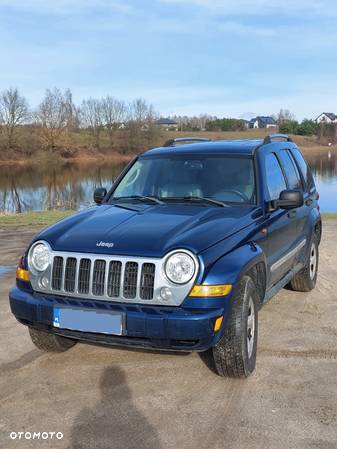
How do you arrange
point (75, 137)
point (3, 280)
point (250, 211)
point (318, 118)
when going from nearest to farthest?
point (250, 211), point (3, 280), point (75, 137), point (318, 118)

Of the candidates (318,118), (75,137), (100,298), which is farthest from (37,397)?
(318,118)

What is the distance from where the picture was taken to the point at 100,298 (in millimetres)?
3777

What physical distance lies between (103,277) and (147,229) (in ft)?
1.74

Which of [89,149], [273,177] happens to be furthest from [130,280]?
[89,149]

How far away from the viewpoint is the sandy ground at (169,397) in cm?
325

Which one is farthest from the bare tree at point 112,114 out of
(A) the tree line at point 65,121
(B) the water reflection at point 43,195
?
(B) the water reflection at point 43,195

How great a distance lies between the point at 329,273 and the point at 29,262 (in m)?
4.96

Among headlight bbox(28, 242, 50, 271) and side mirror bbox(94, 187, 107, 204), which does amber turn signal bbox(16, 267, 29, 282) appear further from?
side mirror bbox(94, 187, 107, 204)

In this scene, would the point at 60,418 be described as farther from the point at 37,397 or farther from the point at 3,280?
the point at 3,280

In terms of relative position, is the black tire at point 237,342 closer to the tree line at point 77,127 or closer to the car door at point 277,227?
the car door at point 277,227

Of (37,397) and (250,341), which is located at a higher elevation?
(250,341)

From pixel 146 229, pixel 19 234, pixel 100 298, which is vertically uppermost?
pixel 146 229

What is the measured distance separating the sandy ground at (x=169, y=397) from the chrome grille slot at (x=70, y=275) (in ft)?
2.63

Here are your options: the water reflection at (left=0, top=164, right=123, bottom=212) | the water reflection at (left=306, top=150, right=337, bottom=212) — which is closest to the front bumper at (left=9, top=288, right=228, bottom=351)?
the water reflection at (left=306, top=150, right=337, bottom=212)
